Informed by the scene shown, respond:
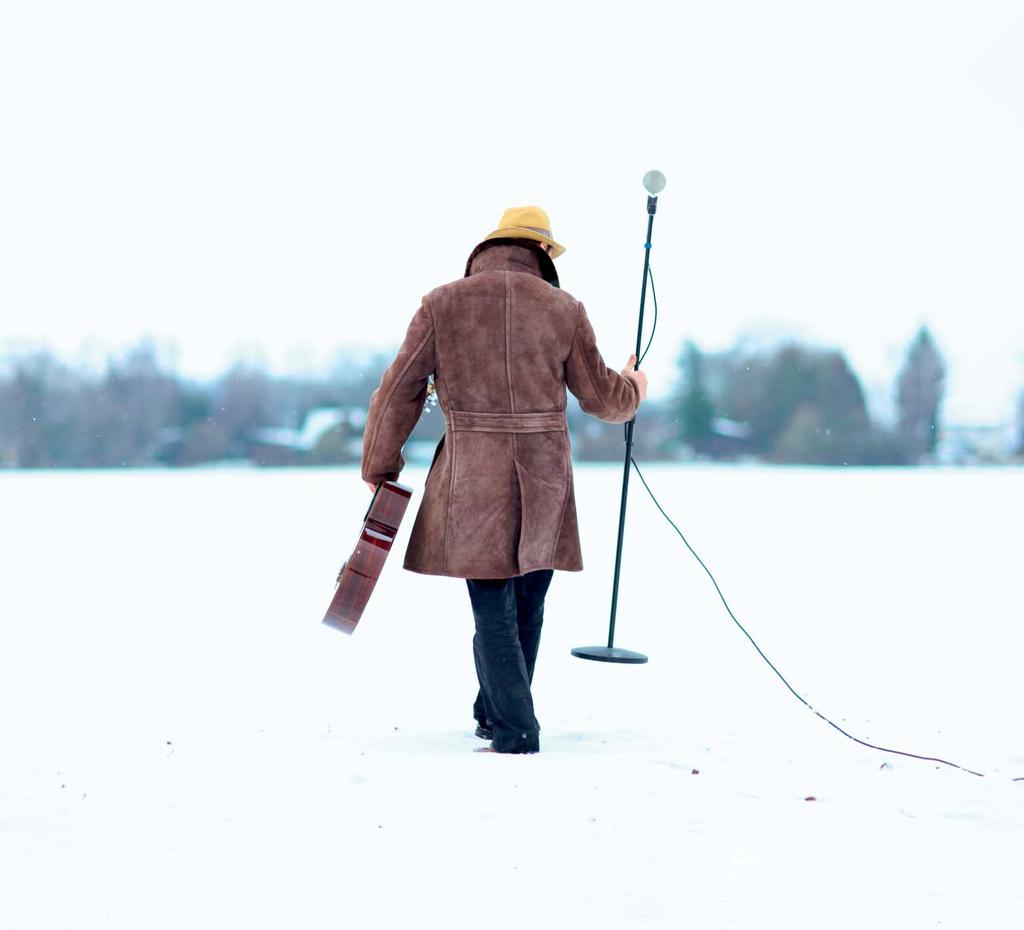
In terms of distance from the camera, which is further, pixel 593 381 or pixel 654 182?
pixel 654 182

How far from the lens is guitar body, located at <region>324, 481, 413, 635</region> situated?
4012mm

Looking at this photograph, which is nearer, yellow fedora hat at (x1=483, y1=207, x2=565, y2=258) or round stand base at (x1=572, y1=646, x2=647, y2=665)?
yellow fedora hat at (x1=483, y1=207, x2=565, y2=258)

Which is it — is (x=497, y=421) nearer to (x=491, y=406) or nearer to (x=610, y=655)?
(x=491, y=406)

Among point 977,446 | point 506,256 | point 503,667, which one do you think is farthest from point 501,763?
point 977,446

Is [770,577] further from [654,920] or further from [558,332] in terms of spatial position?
[654,920]

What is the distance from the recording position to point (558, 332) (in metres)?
4.03

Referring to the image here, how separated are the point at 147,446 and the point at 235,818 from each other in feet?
179

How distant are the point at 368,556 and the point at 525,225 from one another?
1.15m

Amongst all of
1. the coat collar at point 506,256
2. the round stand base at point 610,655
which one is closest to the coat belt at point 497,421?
the coat collar at point 506,256

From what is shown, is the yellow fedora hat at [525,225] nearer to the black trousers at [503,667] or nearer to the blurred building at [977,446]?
the black trousers at [503,667]

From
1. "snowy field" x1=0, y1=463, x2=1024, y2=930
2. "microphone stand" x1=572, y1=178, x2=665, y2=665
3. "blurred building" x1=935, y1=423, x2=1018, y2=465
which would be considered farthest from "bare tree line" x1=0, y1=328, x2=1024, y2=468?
"microphone stand" x1=572, y1=178, x2=665, y2=665

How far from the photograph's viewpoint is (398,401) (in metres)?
4.03

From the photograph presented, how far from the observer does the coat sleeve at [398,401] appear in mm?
3969

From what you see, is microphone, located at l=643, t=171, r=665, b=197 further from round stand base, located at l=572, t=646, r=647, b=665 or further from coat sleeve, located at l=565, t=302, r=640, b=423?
round stand base, located at l=572, t=646, r=647, b=665
